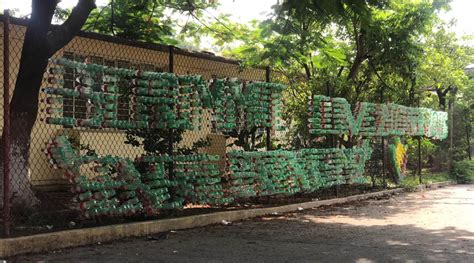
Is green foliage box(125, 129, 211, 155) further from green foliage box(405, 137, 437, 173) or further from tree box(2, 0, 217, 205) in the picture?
green foliage box(405, 137, 437, 173)

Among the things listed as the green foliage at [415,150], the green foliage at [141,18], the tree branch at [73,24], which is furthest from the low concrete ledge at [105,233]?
the green foliage at [415,150]

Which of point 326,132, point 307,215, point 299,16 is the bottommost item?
point 307,215

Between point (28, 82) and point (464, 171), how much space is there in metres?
17.7

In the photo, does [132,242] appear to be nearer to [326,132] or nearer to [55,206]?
[55,206]

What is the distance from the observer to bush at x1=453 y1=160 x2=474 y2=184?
64.7 ft

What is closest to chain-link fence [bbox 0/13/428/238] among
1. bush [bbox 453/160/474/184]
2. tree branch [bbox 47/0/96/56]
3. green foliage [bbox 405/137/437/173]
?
tree branch [bbox 47/0/96/56]

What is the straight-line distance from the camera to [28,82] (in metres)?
6.83

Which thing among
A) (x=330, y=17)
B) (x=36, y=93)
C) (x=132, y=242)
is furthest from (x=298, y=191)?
(x=36, y=93)

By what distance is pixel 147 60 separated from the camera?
12195 millimetres

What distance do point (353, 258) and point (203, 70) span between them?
8602 mm

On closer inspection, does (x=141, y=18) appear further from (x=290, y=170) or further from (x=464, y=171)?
(x=464, y=171)

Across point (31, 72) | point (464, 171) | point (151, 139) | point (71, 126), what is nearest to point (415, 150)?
point (464, 171)

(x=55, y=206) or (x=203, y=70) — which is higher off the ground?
(x=203, y=70)

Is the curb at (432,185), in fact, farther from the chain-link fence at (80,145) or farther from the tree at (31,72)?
the tree at (31,72)
